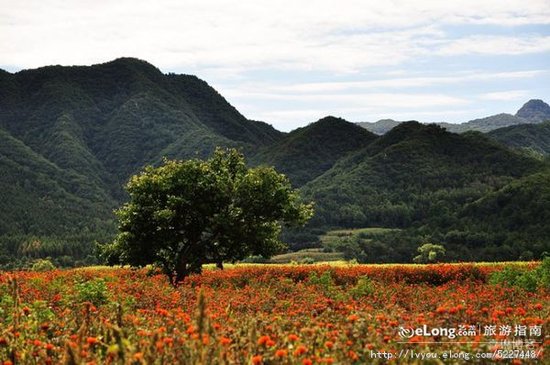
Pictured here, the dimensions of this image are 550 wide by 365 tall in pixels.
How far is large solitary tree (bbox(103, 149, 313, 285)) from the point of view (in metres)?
Result: 24.3

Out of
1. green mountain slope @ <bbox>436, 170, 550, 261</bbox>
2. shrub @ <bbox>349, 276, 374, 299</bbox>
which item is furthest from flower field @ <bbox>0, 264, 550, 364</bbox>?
green mountain slope @ <bbox>436, 170, 550, 261</bbox>

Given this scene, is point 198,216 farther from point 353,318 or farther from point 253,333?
point 253,333

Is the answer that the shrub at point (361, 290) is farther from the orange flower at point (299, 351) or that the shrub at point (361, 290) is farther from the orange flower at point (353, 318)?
the orange flower at point (299, 351)

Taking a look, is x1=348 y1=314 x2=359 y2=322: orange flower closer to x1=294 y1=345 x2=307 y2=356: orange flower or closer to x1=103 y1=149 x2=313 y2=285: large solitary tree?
x1=294 y1=345 x2=307 y2=356: orange flower

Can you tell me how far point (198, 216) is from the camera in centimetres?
2494

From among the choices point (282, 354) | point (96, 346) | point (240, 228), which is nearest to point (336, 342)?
point (282, 354)

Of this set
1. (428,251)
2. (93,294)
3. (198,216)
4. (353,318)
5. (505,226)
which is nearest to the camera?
(353,318)

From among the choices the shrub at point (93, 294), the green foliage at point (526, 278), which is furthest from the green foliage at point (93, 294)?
the green foliage at point (526, 278)

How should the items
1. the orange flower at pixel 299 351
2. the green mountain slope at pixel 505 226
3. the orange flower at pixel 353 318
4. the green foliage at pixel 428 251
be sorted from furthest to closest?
the green mountain slope at pixel 505 226 → the green foliage at pixel 428 251 → the orange flower at pixel 353 318 → the orange flower at pixel 299 351

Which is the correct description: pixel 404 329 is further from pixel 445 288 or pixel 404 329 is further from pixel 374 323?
pixel 445 288

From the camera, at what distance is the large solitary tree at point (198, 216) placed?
24.3m

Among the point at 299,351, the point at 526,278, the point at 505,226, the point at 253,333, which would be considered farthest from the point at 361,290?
the point at 505,226

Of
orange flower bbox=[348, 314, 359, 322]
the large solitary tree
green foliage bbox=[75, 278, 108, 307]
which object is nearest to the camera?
orange flower bbox=[348, 314, 359, 322]

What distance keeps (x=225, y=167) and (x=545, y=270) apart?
1403 cm
